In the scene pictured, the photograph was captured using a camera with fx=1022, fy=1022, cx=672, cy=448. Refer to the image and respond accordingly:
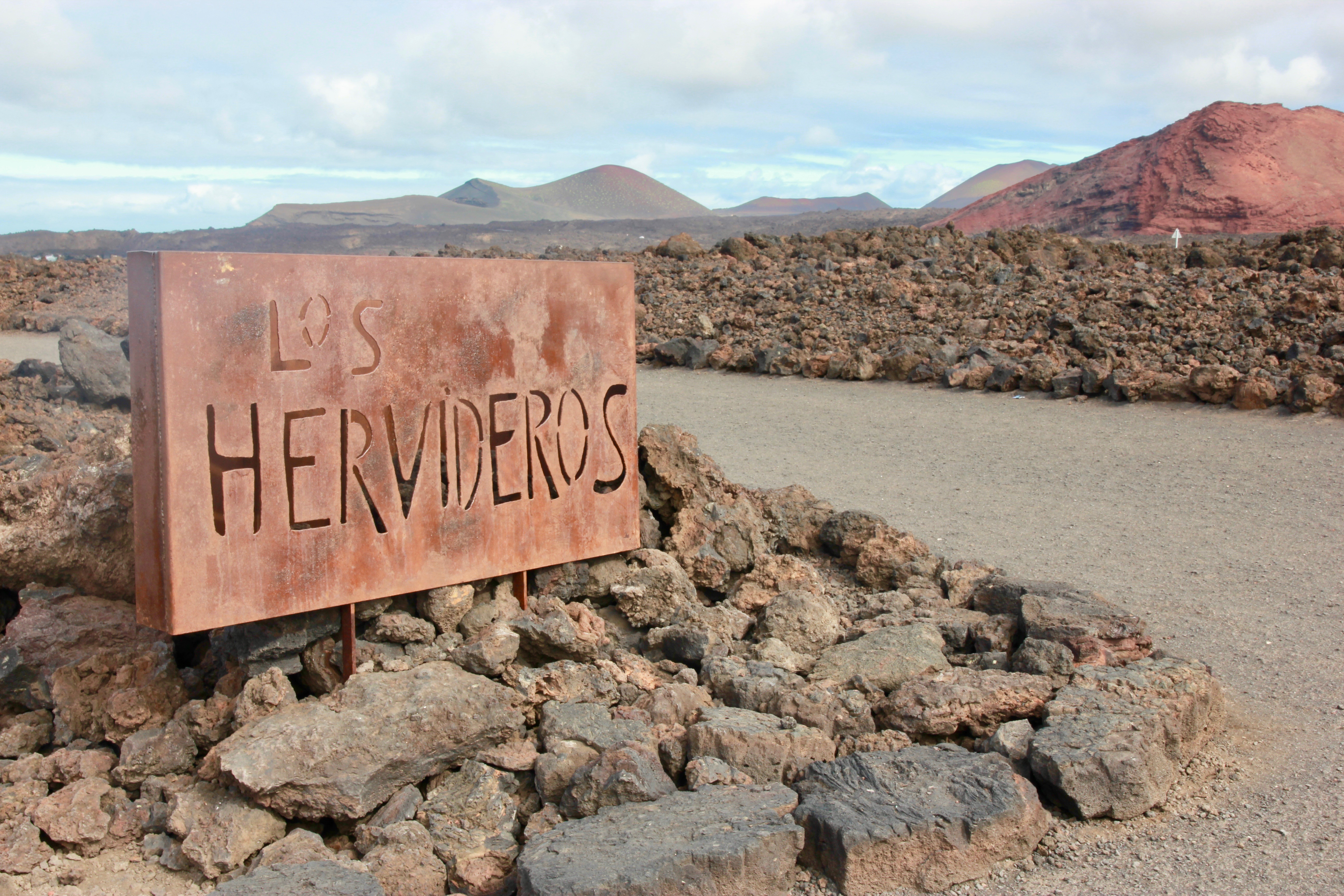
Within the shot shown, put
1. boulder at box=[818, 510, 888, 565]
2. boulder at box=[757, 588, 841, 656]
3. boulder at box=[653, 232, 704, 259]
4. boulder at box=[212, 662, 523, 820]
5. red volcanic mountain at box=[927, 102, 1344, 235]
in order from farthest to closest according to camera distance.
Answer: red volcanic mountain at box=[927, 102, 1344, 235], boulder at box=[653, 232, 704, 259], boulder at box=[818, 510, 888, 565], boulder at box=[757, 588, 841, 656], boulder at box=[212, 662, 523, 820]

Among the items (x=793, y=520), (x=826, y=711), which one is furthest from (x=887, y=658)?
(x=793, y=520)

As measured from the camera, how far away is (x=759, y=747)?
3.14 m

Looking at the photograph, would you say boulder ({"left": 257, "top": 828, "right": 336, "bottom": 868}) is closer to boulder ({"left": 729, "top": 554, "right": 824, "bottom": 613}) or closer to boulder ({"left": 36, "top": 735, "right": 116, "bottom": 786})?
boulder ({"left": 36, "top": 735, "right": 116, "bottom": 786})

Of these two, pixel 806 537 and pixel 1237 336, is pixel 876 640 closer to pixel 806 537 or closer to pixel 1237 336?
pixel 806 537

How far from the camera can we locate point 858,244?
19469mm

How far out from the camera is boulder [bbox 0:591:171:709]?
3.59 m

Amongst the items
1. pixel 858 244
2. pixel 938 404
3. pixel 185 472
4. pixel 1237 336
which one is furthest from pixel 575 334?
pixel 858 244

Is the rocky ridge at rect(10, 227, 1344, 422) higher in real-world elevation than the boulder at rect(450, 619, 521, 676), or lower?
higher

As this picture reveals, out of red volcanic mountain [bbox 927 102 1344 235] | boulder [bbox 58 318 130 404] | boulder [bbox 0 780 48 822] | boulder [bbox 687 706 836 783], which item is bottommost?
boulder [bbox 0 780 48 822]

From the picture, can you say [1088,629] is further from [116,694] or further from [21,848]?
[21,848]

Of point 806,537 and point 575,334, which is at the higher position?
point 575,334

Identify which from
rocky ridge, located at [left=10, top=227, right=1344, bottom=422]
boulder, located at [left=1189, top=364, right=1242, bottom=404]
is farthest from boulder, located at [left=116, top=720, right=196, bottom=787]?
boulder, located at [left=1189, top=364, right=1242, bottom=404]

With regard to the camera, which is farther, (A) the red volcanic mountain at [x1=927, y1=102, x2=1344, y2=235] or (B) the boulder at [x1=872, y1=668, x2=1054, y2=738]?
(A) the red volcanic mountain at [x1=927, y1=102, x2=1344, y2=235]

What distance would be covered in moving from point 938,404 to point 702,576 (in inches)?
264
